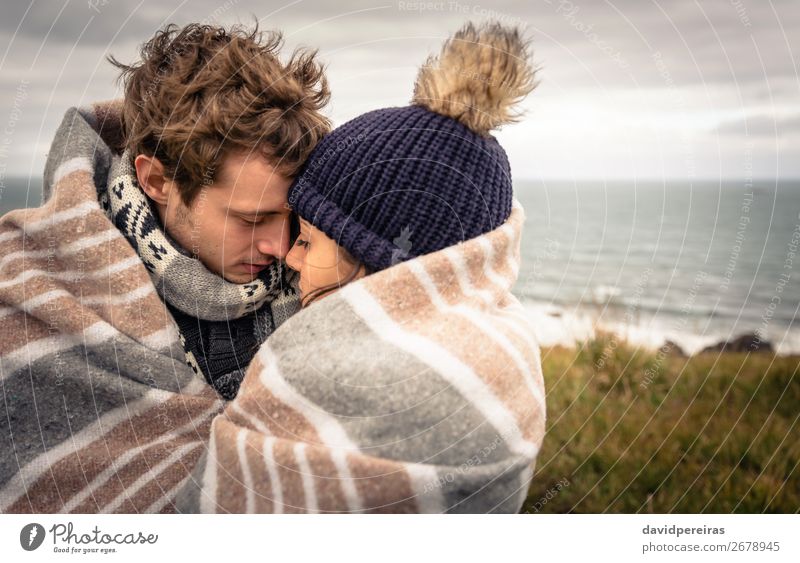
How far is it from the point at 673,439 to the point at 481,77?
117 cm

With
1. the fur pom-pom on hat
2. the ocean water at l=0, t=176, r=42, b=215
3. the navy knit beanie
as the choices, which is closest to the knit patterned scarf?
the ocean water at l=0, t=176, r=42, b=215

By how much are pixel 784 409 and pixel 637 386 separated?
0.43 metres

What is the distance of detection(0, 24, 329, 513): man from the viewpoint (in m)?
1.21

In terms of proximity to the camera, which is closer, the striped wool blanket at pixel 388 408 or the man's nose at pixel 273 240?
the striped wool blanket at pixel 388 408

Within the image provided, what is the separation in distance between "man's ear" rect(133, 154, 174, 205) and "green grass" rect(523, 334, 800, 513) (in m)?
1.21

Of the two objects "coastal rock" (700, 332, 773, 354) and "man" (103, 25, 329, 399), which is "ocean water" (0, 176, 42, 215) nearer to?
"man" (103, 25, 329, 399)

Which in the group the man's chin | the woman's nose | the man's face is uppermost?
the man's face

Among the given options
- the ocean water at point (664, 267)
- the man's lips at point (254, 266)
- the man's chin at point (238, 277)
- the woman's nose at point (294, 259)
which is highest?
the woman's nose at point (294, 259)

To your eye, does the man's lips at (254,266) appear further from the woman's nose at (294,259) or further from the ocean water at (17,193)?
the ocean water at (17,193)

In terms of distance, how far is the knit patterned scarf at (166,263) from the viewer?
4.39 ft

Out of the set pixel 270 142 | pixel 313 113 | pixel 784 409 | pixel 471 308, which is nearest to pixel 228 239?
pixel 270 142

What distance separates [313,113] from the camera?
4.60 ft

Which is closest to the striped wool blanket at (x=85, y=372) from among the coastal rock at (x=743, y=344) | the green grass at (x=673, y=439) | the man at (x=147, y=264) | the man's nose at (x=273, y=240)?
the man at (x=147, y=264)
